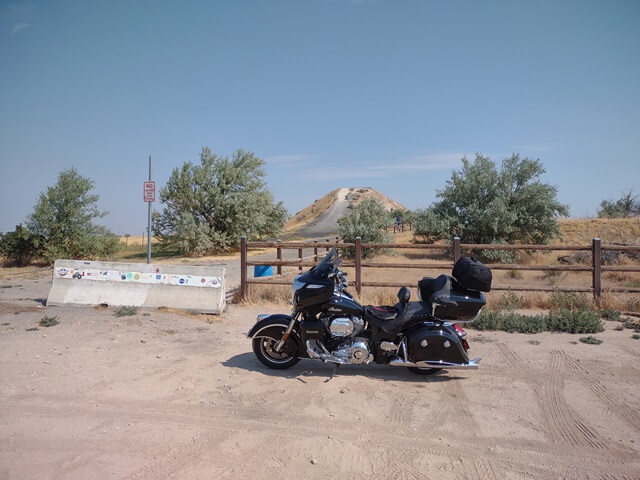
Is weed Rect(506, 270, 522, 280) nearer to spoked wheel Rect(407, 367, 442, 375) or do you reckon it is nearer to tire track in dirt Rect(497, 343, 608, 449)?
tire track in dirt Rect(497, 343, 608, 449)

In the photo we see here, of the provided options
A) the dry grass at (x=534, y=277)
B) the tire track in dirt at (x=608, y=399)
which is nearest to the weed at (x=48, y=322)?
the dry grass at (x=534, y=277)

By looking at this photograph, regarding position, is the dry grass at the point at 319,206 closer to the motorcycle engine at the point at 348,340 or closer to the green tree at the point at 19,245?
the green tree at the point at 19,245

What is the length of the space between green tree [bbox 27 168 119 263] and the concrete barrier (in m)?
13.6

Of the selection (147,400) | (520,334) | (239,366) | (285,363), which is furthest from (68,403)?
(520,334)

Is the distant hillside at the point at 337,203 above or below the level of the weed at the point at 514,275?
above

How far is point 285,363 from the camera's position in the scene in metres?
6.19

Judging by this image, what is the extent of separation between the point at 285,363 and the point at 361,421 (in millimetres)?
1737

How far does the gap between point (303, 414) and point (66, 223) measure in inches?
844

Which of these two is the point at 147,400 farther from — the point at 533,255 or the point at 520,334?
the point at 533,255

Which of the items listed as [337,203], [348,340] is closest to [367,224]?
[348,340]

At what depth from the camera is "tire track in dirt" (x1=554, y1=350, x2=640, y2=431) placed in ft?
15.4

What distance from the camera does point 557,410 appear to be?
4902mm

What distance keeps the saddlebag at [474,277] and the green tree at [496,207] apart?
1789 centimetres

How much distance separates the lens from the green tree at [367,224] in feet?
80.0
